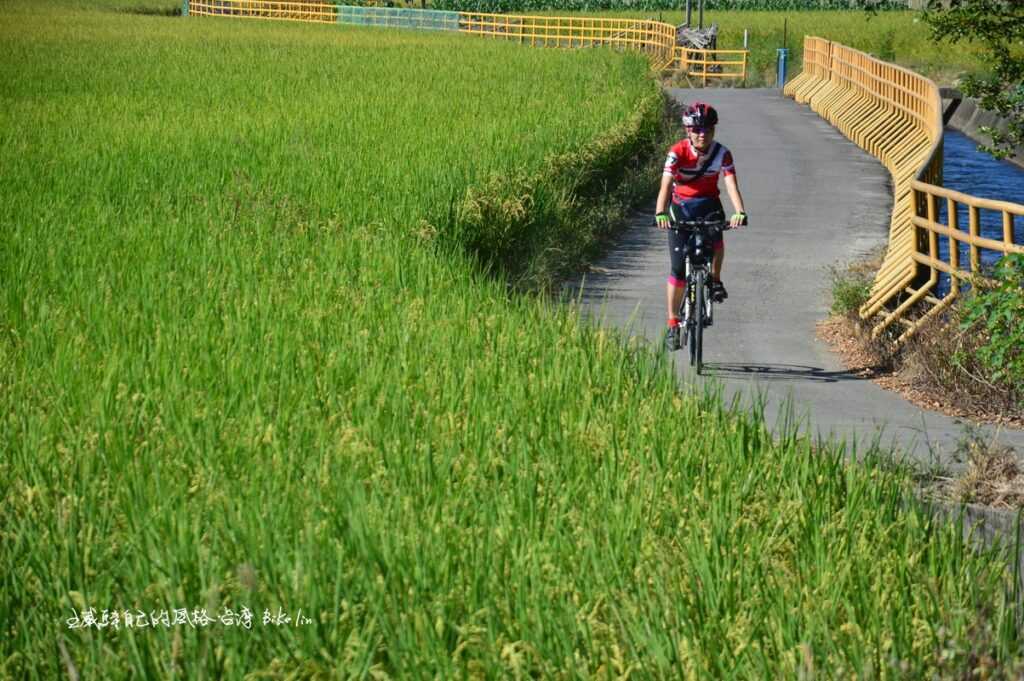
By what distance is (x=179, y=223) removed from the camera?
1150 centimetres

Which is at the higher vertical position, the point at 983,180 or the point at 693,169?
the point at 693,169

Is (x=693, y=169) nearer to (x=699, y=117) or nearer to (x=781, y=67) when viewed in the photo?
(x=699, y=117)

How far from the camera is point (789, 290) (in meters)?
15.4

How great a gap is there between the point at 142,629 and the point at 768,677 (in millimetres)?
1643

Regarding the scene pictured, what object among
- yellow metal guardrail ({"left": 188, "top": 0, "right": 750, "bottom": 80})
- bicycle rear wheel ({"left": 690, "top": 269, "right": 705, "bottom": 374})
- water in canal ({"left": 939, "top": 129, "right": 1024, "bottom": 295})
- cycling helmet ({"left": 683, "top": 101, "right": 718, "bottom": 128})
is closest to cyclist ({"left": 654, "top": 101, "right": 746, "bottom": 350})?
cycling helmet ({"left": 683, "top": 101, "right": 718, "bottom": 128})

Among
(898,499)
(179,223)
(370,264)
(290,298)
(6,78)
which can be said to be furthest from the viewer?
(6,78)

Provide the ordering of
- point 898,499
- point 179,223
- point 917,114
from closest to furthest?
point 898,499
point 179,223
point 917,114

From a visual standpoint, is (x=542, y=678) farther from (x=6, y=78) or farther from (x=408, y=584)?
(x=6, y=78)

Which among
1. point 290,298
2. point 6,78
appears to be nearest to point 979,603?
point 290,298

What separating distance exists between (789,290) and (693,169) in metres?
4.45

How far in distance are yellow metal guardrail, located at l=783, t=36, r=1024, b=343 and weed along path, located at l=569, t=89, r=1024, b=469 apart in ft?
1.96

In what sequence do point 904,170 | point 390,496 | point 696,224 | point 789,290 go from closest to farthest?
point 390,496 → point 696,224 → point 789,290 → point 904,170

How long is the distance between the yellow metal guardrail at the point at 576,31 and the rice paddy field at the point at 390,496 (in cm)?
3754

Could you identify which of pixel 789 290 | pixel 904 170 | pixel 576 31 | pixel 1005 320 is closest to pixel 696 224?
pixel 1005 320
